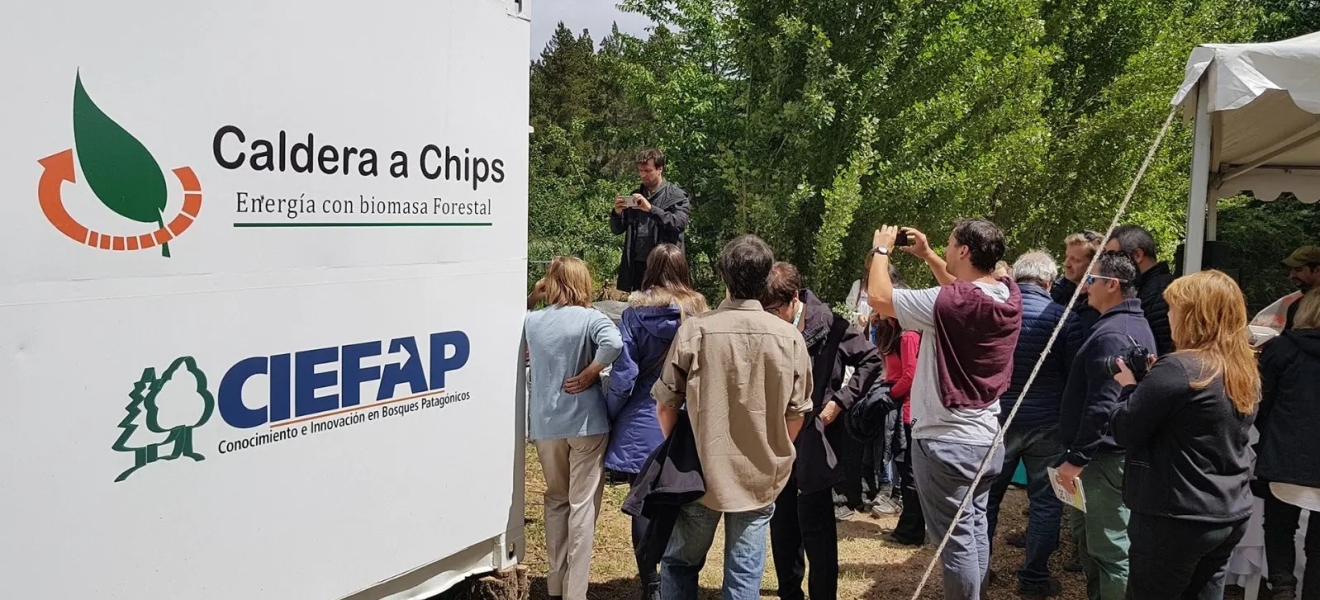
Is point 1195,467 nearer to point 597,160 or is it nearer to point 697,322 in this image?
point 697,322

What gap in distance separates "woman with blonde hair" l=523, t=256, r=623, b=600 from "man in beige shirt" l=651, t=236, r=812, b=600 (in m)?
0.71

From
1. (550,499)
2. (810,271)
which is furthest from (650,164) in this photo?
(810,271)

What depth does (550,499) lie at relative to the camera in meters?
4.46

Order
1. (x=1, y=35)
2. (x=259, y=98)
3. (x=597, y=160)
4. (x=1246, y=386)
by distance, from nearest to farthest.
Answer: (x=1, y=35), (x=259, y=98), (x=1246, y=386), (x=597, y=160)

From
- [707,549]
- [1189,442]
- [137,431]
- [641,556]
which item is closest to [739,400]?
[707,549]

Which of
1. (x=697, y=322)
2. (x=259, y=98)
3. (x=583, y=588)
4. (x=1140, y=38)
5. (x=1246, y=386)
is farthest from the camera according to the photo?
(x=1140, y=38)

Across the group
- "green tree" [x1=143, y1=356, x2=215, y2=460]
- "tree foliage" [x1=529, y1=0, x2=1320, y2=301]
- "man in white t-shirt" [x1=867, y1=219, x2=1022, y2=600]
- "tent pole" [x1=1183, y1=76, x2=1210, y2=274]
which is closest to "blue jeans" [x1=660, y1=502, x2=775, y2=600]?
"man in white t-shirt" [x1=867, y1=219, x2=1022, y2=600]

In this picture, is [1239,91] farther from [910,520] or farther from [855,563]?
[855,563]

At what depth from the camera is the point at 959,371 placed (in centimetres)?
378

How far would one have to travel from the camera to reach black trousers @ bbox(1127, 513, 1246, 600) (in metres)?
3.28

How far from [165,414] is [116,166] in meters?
0.67

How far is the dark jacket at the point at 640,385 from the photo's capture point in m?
4.29

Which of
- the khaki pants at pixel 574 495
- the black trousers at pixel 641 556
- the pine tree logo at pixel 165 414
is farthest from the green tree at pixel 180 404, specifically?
the khaki pants at pixel 574 495

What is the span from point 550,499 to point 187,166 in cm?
247
